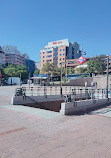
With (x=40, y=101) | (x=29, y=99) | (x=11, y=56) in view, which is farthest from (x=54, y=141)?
(x=11, y=56)

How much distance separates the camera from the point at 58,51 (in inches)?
3989

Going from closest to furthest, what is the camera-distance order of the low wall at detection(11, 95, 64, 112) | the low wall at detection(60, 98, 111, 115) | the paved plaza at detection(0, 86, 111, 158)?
the paved plaza at detection(0, 86, 111, 158)
the low wall at detection(60, 98, 111, 115)
the low wall at detection(11, 95, 64, 112)

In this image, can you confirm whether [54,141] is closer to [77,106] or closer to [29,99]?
[77,106]

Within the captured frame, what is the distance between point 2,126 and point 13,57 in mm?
123539

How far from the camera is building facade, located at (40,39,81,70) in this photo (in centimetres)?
9900

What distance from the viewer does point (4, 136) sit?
5238mm

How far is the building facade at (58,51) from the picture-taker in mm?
99000

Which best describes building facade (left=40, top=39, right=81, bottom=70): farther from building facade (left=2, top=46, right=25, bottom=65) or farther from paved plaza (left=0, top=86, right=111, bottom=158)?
paved plaza (left=0, top=86, right=111, bottom=158)

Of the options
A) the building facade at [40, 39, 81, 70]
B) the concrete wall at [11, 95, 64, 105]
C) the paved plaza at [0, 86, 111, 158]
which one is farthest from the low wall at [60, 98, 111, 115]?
the building facade at [40, 39, 81, 70]

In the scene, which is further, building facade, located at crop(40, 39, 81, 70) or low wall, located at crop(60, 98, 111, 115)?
building facade, located at crop(40, 39, 81, 70)

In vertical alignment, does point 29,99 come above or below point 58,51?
below

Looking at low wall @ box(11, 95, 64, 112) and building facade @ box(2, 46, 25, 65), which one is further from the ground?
building facade @ box(2, 46, 25, 65)

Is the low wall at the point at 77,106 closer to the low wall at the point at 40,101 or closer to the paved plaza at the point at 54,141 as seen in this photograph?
the paved plaza at the point at 54,141

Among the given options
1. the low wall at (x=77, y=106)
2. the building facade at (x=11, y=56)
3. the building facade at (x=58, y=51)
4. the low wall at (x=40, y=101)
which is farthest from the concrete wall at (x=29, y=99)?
the building facade at (x=11, y=56)
